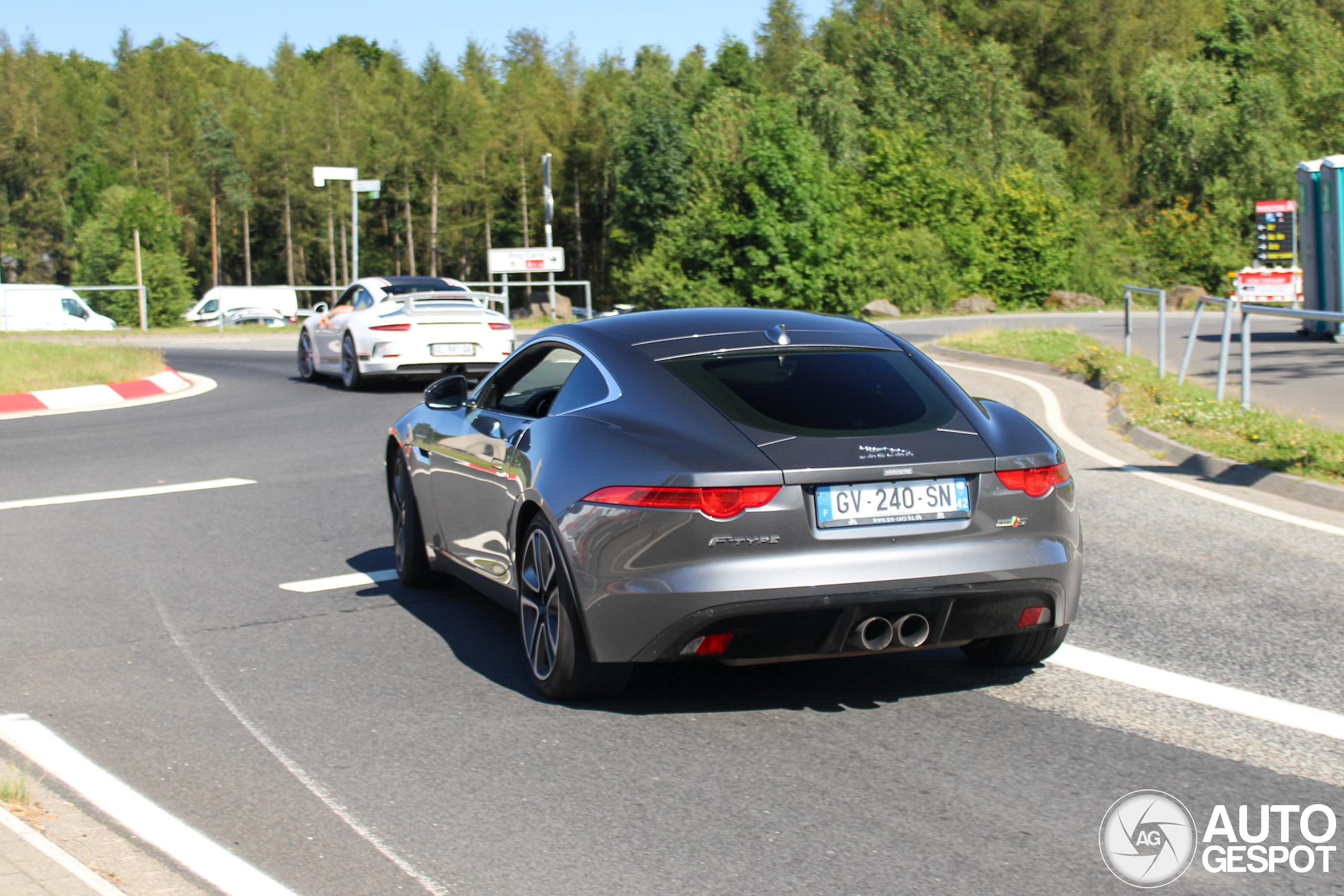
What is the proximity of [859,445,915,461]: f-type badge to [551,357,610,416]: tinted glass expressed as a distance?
3.28ft

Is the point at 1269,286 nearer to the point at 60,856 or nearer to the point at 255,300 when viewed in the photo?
the point at 60,856

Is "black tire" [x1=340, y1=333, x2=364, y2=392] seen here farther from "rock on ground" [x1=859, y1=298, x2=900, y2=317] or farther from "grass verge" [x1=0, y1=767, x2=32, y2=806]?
"rock on ground" [x1=859, y1=298, x2=900, y2=317]

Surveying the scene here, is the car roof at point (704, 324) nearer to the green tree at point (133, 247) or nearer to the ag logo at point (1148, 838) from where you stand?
the ag logo at point (1148, 838)

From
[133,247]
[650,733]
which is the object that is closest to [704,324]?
[650,733]

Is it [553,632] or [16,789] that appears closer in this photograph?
[16,789]

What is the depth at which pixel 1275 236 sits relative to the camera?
39031 millimetres

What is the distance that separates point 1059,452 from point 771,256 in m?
43.4

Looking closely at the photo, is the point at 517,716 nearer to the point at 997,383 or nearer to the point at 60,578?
the point at 60,578

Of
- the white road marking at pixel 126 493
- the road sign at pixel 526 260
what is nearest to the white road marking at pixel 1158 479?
the white road marking at pixel 126 493

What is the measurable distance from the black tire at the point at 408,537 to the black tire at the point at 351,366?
438 inches

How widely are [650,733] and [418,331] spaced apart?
44.1 feet

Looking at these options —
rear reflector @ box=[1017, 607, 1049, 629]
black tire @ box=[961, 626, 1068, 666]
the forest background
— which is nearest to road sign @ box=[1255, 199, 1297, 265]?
the forest background

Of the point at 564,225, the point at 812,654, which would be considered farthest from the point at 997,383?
the point at 564,225

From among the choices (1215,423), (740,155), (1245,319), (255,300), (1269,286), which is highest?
(740,155)
